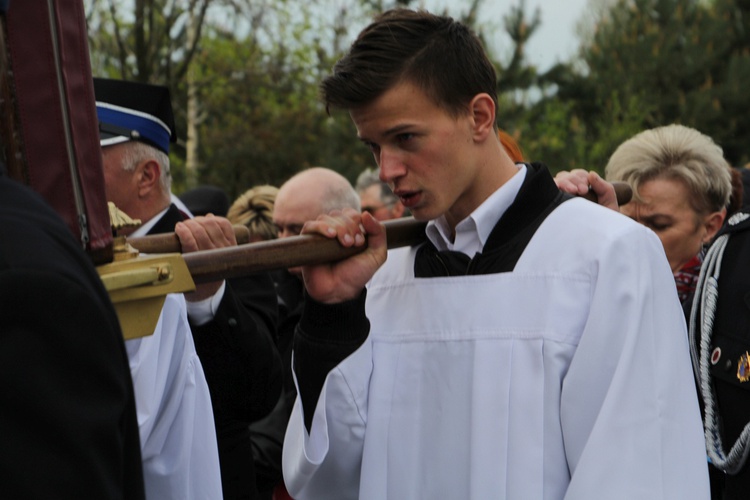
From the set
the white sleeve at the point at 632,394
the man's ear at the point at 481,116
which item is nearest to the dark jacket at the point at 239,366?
the man's ear at the point at 481,116

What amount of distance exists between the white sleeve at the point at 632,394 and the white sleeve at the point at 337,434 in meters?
0.57

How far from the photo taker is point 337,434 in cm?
288

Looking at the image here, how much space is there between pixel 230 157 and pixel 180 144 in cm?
156

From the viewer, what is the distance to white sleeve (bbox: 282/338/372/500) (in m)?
2.85

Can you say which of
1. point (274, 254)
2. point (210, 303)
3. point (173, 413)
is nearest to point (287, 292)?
point (210, 303)

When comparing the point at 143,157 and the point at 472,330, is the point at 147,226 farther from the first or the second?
the point at 472,330

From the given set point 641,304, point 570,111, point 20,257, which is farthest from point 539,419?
point 570,111

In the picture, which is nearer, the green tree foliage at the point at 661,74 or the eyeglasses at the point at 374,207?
the eyeglasses at the point at 374,207

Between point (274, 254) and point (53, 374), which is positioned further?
point (274, 254)

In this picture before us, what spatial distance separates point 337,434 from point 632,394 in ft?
2.61

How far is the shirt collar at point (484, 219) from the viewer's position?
9.20 ft

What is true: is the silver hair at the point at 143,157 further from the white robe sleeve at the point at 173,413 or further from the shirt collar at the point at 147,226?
the white robe sleeve at the point at 173,413

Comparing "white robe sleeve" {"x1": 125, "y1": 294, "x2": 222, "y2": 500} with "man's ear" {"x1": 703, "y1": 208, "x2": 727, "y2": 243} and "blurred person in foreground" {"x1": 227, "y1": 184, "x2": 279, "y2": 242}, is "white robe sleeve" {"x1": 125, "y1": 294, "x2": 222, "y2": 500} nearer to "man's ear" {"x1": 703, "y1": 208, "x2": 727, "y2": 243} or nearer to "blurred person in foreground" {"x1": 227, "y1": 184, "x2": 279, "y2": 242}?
"man's ear" {"x1": 703, "y1": 208, "x2": 727, "y2": 243}

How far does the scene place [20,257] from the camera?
4.38 feet
